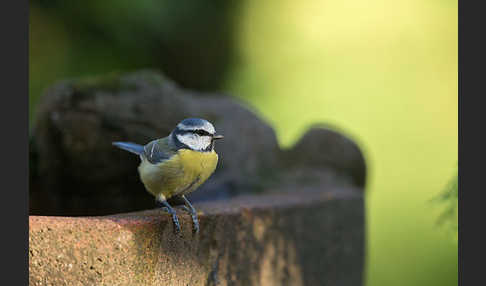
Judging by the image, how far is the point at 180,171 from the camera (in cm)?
158

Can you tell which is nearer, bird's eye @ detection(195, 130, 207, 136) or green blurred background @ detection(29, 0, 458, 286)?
bird's eye @ detection(195, 130, 207, 136)

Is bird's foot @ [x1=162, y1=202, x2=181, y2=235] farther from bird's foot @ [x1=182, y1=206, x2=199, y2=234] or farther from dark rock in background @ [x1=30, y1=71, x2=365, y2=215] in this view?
dark rock in background @ [x1=30, y1=71, x2=365, y2=215]

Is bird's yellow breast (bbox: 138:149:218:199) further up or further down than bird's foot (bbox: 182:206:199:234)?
further up

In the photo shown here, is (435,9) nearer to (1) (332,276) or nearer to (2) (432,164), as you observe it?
(2) (432,164)

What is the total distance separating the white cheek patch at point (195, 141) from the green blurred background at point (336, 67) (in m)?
3.05

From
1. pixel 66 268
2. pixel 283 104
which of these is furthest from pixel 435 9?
pixel 66 268

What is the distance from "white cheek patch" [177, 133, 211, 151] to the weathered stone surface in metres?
0.23

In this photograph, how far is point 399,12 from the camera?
482 cm

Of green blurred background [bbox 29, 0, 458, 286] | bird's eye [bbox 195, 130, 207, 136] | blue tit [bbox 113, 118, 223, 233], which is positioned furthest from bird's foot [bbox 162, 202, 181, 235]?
green blurred background [bbox 29, 0, 458, 286]

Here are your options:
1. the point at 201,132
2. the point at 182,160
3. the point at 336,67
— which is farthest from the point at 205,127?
the point at 336,67

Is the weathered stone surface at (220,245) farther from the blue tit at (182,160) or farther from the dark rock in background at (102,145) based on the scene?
the dark rock in background at (102,145)

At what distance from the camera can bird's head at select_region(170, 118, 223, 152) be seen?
1.55 meters

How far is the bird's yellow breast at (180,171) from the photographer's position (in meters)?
1.58

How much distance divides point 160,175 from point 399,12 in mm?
3890
